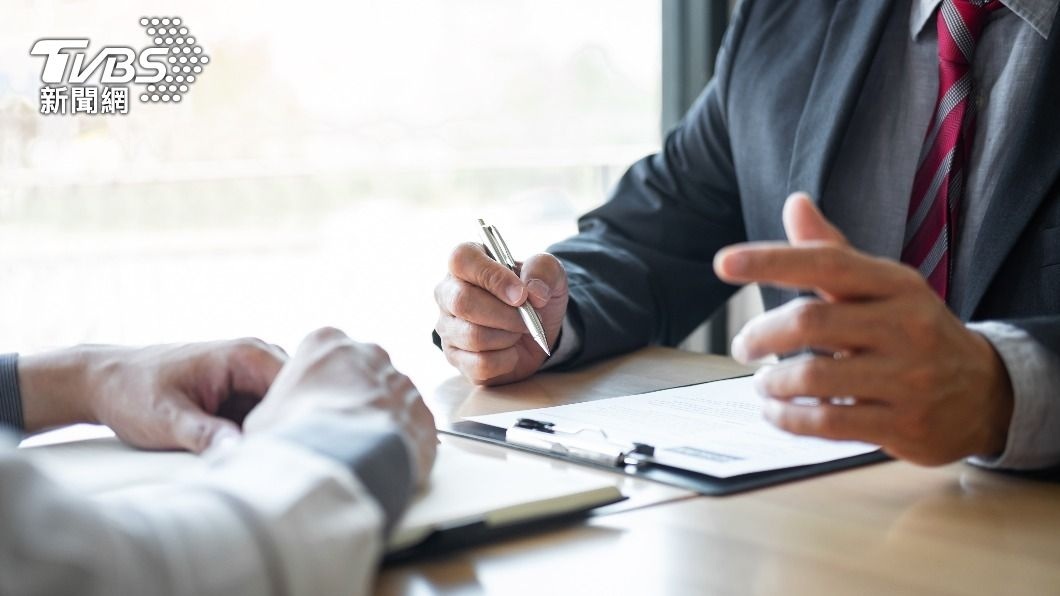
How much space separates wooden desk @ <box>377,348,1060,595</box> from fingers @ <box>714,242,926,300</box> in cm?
16

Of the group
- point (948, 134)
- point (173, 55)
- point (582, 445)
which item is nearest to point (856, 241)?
point (948, 134)

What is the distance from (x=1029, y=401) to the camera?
882mm

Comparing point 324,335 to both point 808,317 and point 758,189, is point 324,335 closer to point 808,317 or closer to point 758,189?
point 808,317

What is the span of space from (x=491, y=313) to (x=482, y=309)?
0.04 ft

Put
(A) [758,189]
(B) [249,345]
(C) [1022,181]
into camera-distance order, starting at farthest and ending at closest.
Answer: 1. (A) [758,189]
2. (C) [1022,181]
3. (B) [249,345]

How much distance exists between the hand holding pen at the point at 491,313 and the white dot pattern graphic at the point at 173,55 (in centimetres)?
123

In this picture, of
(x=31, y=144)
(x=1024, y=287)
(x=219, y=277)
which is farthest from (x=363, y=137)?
(x=1024, y=287)

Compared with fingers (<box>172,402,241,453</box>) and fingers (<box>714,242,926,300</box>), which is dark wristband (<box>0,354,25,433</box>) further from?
fingers (<box>714,242,926,300</box>)

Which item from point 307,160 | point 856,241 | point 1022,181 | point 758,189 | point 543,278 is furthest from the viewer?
point 307,160

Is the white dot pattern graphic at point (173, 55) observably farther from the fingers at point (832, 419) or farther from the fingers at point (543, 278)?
the fingers at point (832, 419)

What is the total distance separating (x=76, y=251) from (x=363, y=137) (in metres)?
0.78

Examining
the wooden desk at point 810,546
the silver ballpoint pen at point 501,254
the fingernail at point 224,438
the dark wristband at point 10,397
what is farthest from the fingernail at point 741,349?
the dark wristband at point 10,397

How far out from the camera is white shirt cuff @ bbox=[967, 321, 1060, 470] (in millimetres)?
873

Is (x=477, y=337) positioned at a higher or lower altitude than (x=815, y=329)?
lower
